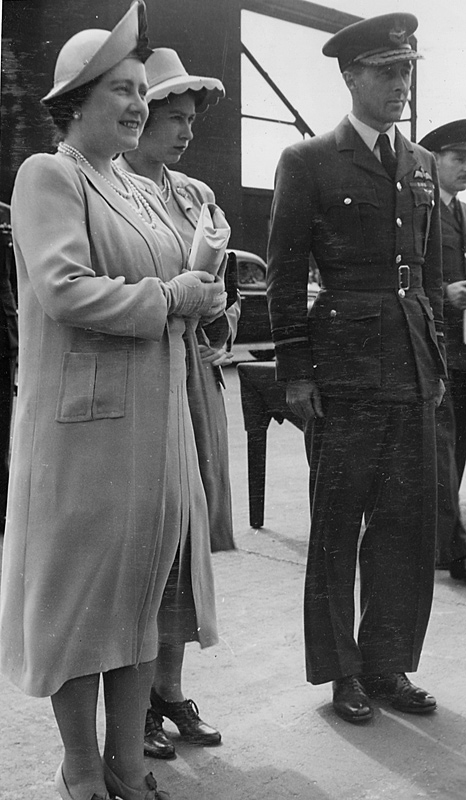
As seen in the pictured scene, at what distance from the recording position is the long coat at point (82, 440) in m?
1.99

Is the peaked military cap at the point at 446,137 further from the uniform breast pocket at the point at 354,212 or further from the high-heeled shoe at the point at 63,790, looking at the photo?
the high-heeled shoe at the point at 63,790

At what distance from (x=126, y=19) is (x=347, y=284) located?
959 millimetres

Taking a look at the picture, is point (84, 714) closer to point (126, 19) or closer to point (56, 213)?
point (56, 213)

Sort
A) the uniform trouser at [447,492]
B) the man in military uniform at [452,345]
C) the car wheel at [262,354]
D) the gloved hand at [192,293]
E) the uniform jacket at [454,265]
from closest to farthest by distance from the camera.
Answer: the gloved hand at [192,293]
the man in military uniform at [452,345]
the car wheel at [262,354]
the uniform jacket at [454,265]
the uniform trouser at [447,492]

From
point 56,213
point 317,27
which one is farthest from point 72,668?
point 317,27

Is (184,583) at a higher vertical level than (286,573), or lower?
higher

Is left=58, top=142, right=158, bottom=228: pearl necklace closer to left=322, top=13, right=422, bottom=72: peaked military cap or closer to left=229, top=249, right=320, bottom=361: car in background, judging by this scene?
left=229, top=249, right=320, bottom=361: car in background

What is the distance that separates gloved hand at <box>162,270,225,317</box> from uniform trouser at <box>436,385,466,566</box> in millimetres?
1645

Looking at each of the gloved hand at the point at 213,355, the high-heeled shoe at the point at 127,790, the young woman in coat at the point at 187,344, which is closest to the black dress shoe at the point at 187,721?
the young woman in coat at the point at 187,344

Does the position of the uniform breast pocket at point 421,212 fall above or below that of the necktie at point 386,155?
below

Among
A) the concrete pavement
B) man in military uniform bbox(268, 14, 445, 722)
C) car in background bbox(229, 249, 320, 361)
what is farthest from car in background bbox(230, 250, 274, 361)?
man in military uniform bbox(268, 14, 445, 722)

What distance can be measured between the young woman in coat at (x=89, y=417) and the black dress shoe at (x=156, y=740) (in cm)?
30

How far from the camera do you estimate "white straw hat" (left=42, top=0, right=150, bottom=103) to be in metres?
2.02

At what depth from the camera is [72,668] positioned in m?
2.05
